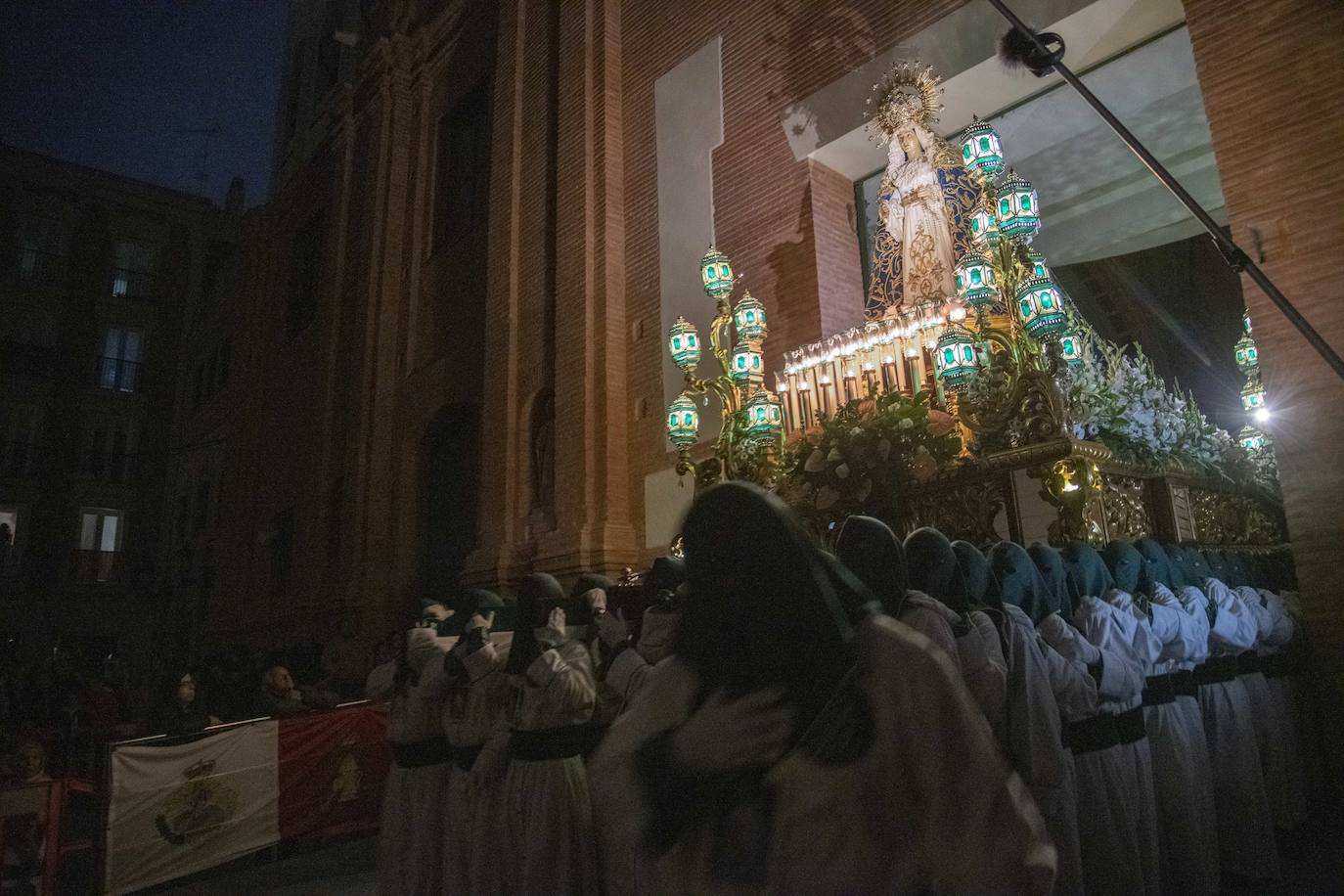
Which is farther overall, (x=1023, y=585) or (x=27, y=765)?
(x=27, y=765)

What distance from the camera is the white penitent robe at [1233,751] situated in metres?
5.04

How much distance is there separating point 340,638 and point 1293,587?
41.1 ft

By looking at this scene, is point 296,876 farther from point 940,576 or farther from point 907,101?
point 907,101

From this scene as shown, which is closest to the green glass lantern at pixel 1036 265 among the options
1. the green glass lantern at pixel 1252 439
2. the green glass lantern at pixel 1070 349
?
the green glass lantern at pixel 1070 349

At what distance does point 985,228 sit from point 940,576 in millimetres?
3817

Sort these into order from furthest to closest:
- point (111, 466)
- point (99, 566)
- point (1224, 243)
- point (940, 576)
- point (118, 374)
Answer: point (118, 374), point (111, 466), point (99, 566), point (940, 576), point (1224, 243)

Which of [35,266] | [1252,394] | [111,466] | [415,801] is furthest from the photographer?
[111,466]

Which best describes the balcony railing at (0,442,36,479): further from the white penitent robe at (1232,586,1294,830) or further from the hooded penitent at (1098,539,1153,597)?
the white penitent robe at (1232,586,1294,830)

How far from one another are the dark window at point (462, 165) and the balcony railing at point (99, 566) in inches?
715

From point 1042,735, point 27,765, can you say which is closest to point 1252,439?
point 1042,735

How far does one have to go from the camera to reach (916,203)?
8047 millimetres

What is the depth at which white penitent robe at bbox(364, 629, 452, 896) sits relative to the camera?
5.50 meters

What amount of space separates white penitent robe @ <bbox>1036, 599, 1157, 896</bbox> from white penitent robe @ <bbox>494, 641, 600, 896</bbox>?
8.52ft

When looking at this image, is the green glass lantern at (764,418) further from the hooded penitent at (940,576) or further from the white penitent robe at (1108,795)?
the hooded penitent at (940,576)
